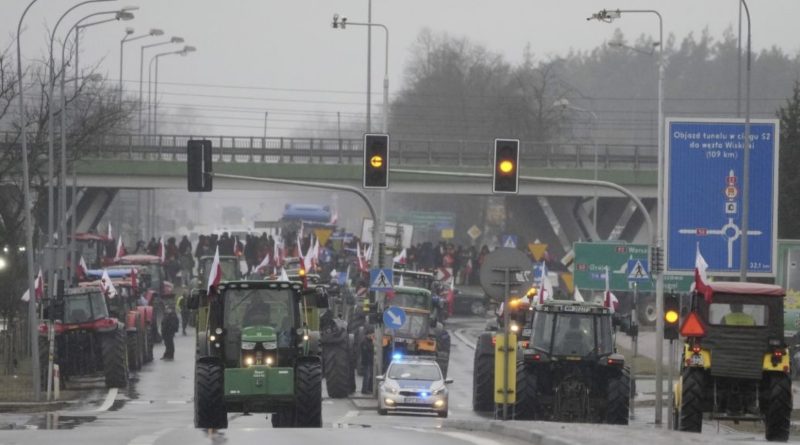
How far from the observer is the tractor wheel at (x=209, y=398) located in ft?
82.6

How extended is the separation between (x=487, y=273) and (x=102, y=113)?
34.4 metres

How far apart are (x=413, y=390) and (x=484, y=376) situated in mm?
1798

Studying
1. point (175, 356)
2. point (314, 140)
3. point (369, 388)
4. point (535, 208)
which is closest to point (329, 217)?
point (535, 208)

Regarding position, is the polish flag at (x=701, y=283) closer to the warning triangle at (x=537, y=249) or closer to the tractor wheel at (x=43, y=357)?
the tractor wheel at (x=43, y=357)

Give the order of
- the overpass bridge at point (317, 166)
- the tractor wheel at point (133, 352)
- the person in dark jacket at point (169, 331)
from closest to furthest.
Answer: the tractor wheel at point (133, 352)
the person in dark jacket at point (169, 331)
the overpass bridge at point (317, 166)

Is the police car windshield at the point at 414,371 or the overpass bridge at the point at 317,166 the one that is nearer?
the police car windshield at the point at 414,371

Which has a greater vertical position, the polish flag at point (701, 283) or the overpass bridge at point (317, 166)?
the overpass bridge at point (317, 166)

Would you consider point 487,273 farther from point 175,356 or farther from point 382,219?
point 175,356

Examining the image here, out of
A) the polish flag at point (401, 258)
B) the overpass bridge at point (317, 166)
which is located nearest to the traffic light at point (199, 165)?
the polish flag at point (401, 258)

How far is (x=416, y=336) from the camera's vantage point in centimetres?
4472

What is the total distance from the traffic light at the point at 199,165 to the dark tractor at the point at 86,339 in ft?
21.4

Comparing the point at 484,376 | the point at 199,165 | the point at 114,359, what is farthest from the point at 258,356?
the point at 114,359

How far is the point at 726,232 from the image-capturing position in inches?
1347

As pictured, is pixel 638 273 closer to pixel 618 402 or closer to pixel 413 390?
pixel 413 390
